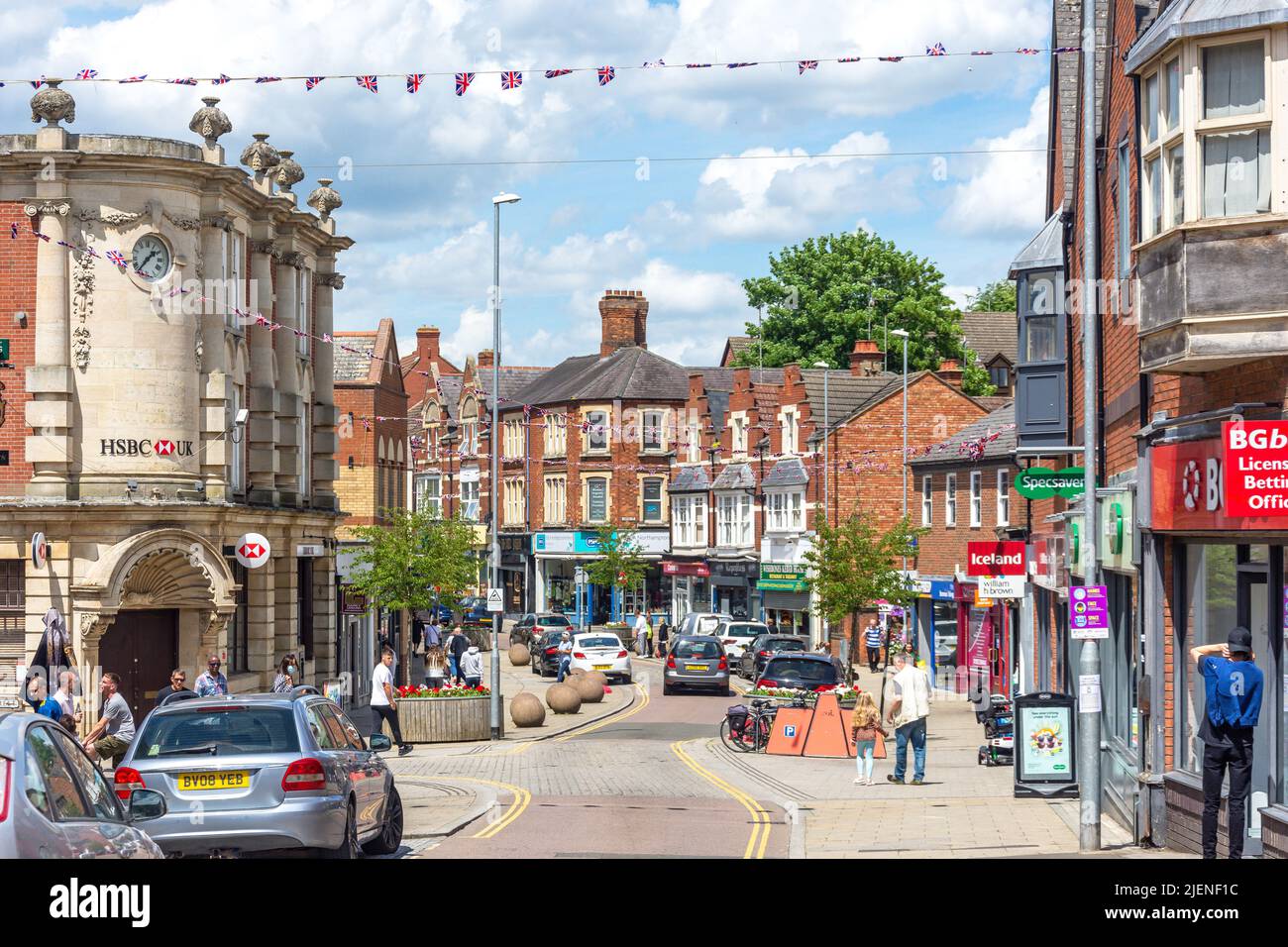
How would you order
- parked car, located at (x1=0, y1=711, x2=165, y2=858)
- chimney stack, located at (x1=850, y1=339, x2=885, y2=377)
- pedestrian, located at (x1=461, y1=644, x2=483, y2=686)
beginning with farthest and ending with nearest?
chimney stack, located at (x1=850, y1=339, x2=885, y2=377)
pedestrian, located at (x1=461, y1=644, x2=483, y2=686)
parked car, located at (x1=0, y1=711, x2=165, y2=858)

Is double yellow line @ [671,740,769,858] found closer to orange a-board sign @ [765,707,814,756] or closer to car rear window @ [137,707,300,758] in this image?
orange a-board sign @ [765,707,814,756]

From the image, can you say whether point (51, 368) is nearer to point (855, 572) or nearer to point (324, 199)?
point (324, 199)

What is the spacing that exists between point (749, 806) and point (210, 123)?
19.7 metres

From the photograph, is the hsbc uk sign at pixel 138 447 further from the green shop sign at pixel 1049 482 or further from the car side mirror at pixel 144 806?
the car side mirror at pixel 144 806

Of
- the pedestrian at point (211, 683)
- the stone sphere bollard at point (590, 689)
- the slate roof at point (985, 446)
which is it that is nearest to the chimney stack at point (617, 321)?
the slate roof at point (985, 446)

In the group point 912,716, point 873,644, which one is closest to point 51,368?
point 912,716

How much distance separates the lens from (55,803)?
8383 mm

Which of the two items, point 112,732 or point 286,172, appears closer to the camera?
point 112,732

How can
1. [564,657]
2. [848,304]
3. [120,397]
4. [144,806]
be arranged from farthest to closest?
[848,304] → [564,657] → [120,397] → [144,806]

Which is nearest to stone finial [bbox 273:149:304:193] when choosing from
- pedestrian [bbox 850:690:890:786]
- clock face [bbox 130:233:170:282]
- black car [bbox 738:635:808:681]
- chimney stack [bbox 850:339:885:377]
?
clock face [bbox 130:233:170:282]

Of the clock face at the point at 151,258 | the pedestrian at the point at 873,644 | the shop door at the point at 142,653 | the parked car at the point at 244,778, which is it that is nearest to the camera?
the parked car at the point at 244,778

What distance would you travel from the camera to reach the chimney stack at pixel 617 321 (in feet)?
299

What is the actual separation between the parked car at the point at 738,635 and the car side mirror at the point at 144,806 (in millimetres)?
43482

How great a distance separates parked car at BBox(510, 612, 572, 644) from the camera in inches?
2483
